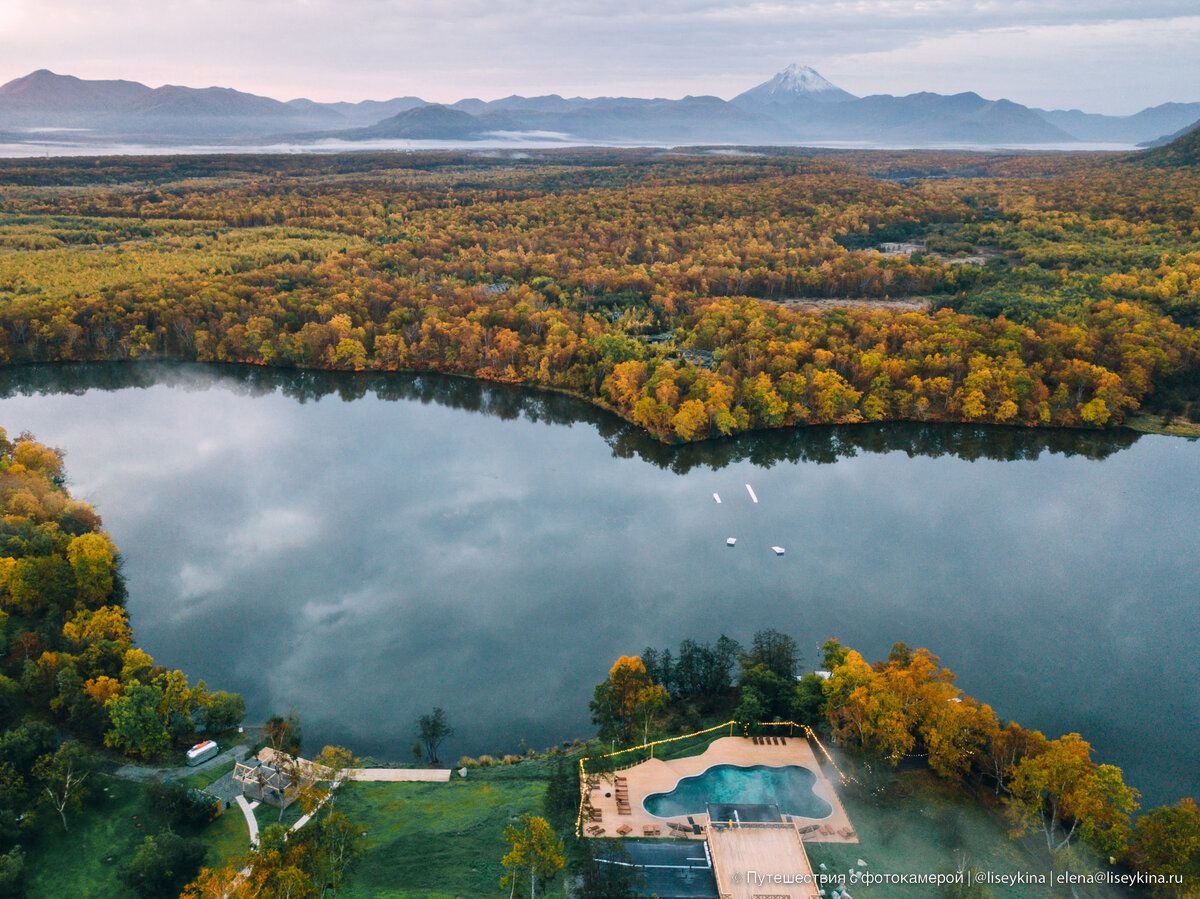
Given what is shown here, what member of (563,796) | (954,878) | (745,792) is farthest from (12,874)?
(954,878)

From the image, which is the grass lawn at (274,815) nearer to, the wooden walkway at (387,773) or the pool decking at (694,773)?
the wooden walkway at (387,773)

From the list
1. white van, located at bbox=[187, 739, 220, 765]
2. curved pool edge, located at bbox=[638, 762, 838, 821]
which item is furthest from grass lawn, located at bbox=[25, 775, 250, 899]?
curved pool edge, located at bbox=[638, 762, 838, 821]

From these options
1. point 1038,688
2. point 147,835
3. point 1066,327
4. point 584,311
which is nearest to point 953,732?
point 1038,688

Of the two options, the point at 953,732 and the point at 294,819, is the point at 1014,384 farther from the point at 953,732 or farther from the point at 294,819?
the point at 294,819

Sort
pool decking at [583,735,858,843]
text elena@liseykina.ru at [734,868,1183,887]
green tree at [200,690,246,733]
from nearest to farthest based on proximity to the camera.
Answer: text elena@liseykina.ru at [734,868,1183,887] → pool decking at [583,735,858,843] → green tree at [200,690,246,733]

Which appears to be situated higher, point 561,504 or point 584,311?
point 584,311

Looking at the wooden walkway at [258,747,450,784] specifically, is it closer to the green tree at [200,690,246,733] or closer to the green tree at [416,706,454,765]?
the green tree at [416,706,454,765]
